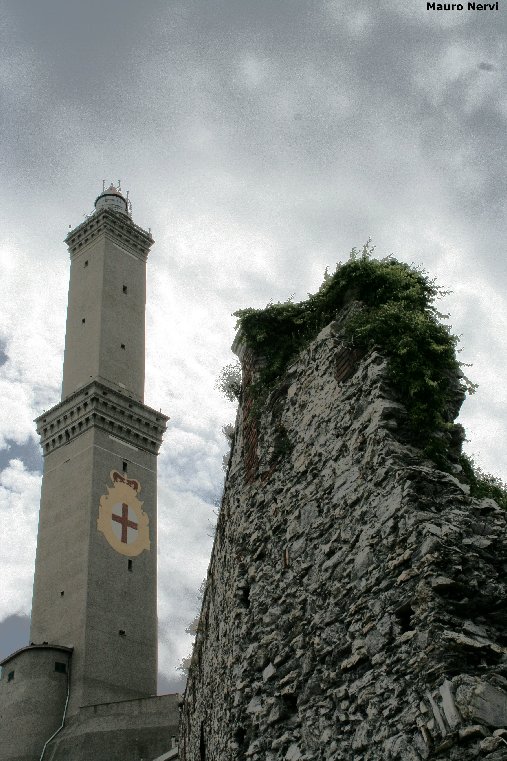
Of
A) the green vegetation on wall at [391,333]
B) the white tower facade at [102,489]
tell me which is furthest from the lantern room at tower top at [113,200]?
the green vegetation on wall at [391,333]

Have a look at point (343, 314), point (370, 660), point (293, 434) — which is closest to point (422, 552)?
point (370, 660)

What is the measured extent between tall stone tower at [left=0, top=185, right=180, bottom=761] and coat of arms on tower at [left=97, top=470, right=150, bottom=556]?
1.8 inches

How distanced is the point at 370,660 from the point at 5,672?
25.0 meters

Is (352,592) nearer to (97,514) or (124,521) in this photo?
(97,514)

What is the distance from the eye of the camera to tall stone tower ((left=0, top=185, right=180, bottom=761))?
87.3 feet

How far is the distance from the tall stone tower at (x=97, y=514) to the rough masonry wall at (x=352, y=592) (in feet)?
68.9

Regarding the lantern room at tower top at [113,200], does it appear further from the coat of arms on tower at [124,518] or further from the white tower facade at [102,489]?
the coat of arms on tower at [124,518]

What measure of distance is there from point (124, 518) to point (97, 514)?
1.34m

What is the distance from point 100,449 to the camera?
31.6 meters

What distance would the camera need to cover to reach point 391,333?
19.9 ft

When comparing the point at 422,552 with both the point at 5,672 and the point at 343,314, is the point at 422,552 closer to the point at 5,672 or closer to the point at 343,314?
the point at 343,314

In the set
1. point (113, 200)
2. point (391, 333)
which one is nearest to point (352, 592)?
point (391, 333)

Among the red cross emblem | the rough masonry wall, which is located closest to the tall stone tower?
the red cross emblem

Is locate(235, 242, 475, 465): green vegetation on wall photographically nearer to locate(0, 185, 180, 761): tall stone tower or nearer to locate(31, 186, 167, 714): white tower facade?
locate(0, 185, 180, 761): tall stone tower
